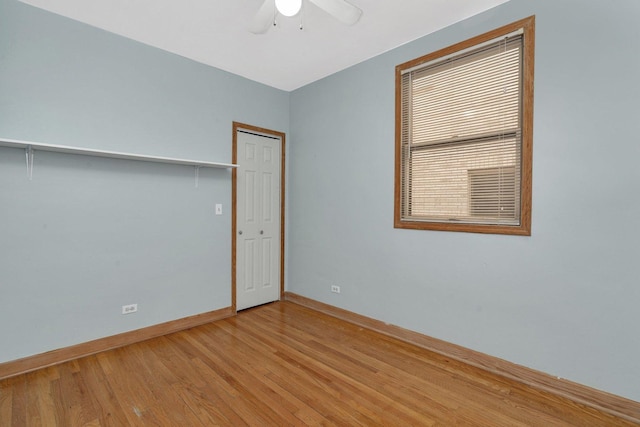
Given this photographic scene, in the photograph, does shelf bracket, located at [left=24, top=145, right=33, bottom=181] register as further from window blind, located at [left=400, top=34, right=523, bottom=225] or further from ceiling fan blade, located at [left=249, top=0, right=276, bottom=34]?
window blind, located at [left=400, top=34, right=523, bottom=225]

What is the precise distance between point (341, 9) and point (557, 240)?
2182mm

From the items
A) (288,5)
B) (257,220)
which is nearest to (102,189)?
(257,220)

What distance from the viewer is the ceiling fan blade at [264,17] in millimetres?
1987

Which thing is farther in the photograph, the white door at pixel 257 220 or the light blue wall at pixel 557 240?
the white door at pixel 257 220


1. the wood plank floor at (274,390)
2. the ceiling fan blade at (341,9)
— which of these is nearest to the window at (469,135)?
the ceiling fan blade at (341,9)

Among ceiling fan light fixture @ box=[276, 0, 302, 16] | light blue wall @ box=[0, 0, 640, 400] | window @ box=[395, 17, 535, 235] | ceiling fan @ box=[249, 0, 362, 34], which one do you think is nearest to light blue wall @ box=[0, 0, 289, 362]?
light blue wall @ box=[0, 0, 640, 400]

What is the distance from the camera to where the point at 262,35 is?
2822mm

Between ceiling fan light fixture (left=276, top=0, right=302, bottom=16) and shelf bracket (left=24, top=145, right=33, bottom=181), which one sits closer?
ceiling fan light fixture (left=276, top=0, right=302, bottom=16)

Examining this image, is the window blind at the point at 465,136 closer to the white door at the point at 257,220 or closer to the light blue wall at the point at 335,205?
the light blue wall at the point at 335,205

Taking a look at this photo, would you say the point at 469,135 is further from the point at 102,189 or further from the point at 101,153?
the point at 102,189

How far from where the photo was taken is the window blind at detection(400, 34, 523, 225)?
2381 mm

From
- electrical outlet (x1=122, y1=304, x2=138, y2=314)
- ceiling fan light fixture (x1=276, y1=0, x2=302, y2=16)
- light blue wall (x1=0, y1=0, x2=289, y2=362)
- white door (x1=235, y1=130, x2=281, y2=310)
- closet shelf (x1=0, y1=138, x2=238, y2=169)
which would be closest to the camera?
ceiling fan light fixture (x1=276, y1=0, x2=302, y2=16)

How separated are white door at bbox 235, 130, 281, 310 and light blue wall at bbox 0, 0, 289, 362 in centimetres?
20

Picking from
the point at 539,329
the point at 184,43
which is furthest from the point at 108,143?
the point at 539,329
